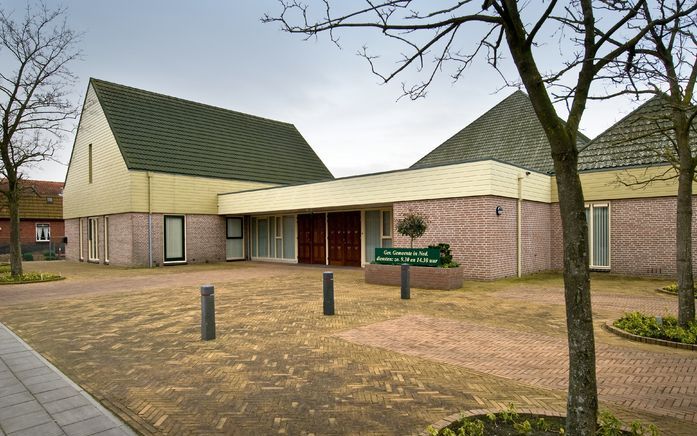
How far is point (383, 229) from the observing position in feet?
62.0

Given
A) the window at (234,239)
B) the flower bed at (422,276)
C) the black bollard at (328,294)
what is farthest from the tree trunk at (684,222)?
the window at (234,239)

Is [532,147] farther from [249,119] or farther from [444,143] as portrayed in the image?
[249,119]

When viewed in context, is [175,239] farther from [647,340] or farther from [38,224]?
[38,224]

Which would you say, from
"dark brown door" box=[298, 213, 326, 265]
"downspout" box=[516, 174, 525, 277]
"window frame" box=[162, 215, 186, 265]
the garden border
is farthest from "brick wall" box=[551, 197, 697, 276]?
"window frame" box=[162, 215, 186, 265]

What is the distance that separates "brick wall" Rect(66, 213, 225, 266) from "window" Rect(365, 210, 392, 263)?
935cm

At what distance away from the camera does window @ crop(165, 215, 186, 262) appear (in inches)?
880

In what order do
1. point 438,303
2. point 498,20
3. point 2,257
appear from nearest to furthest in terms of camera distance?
point 498,20
point 438,303
point 2,257

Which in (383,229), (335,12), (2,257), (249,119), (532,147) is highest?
(249,119)

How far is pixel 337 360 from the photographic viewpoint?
5.91m

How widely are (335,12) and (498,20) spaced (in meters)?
1.38

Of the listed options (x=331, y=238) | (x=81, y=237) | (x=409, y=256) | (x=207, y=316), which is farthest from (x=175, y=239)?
(x=207, y=316)

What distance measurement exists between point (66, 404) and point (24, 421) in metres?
0.41

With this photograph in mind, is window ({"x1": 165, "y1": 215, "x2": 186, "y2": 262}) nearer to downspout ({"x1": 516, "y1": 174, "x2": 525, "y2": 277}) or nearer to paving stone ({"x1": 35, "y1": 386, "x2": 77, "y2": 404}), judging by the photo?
downspout ({"x1": 516, "y1": 174, "x2": 525, "y2": 277})

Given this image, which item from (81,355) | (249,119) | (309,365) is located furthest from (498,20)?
(249,119)
